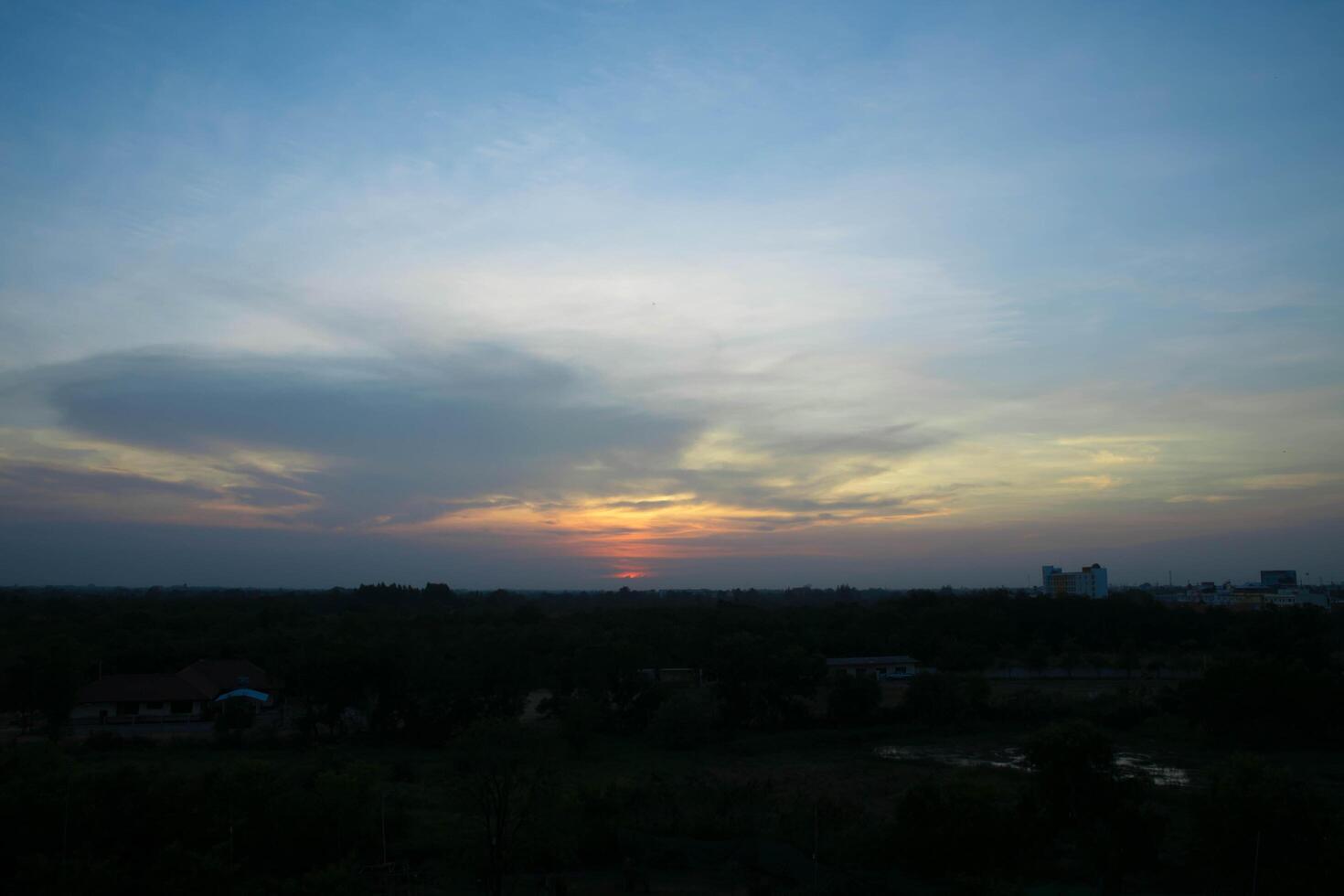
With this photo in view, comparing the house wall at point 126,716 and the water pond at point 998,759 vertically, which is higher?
the house wall at point 126,716

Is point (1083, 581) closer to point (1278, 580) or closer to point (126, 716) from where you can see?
point (1278, 580)

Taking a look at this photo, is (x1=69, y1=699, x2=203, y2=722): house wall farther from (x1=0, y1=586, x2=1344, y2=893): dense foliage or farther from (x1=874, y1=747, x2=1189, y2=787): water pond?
(x1=874, y1=747, x2=1189, y2=787): water pond

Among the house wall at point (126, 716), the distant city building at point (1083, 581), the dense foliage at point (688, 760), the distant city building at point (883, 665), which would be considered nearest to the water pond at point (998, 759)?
the dense foliage at point (688, 760)

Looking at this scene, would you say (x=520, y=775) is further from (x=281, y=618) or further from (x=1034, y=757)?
(x=281, y=618)

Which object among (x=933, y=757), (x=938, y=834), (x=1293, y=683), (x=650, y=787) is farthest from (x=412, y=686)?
(x=1293, y=683)

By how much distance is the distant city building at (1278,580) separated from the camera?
14982 centimetres

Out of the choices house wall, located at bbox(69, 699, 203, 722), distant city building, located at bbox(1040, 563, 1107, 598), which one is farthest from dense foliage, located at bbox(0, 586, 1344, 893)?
distant city building, located at bbox(1040, 563, 1107, 598)

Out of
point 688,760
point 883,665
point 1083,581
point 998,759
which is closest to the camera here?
point 998,759

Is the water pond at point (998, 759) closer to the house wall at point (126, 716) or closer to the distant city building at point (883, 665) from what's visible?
the distant city building at point (883, 665)

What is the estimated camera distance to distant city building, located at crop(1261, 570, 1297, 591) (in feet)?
492

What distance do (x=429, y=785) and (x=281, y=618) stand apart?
40.8 metres

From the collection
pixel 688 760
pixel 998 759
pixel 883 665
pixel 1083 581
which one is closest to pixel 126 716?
pixel 688 760

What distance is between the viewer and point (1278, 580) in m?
156

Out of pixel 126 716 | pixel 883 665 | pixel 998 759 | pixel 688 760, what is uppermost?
pixel 883 665
